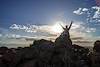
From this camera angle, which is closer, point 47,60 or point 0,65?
point 47,60

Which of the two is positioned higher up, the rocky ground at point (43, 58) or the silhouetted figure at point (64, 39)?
the silhouetted figure at point (64, 39)

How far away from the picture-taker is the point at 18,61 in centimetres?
3459

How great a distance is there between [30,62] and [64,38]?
12.3m

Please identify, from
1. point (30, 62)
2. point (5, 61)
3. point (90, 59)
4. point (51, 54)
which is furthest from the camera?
point (90, 59)

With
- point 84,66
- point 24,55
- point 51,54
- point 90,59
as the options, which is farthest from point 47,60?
point 90,59

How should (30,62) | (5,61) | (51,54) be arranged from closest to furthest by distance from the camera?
(30,62) < (51,54) < (5,61)

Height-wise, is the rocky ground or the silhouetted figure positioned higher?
the silhouetted figure

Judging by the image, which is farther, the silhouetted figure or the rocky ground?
the silhouetted figure

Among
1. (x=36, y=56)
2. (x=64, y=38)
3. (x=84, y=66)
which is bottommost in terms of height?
(x=84, y=66)

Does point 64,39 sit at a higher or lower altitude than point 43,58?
higher

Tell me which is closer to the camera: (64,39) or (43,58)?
(43,58)

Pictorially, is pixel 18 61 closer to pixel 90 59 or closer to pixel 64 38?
pixel 64 38

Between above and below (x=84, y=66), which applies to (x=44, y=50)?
above

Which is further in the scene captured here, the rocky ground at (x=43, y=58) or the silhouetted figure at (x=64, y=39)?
the silhouetted figure at (x=64, y=39)
